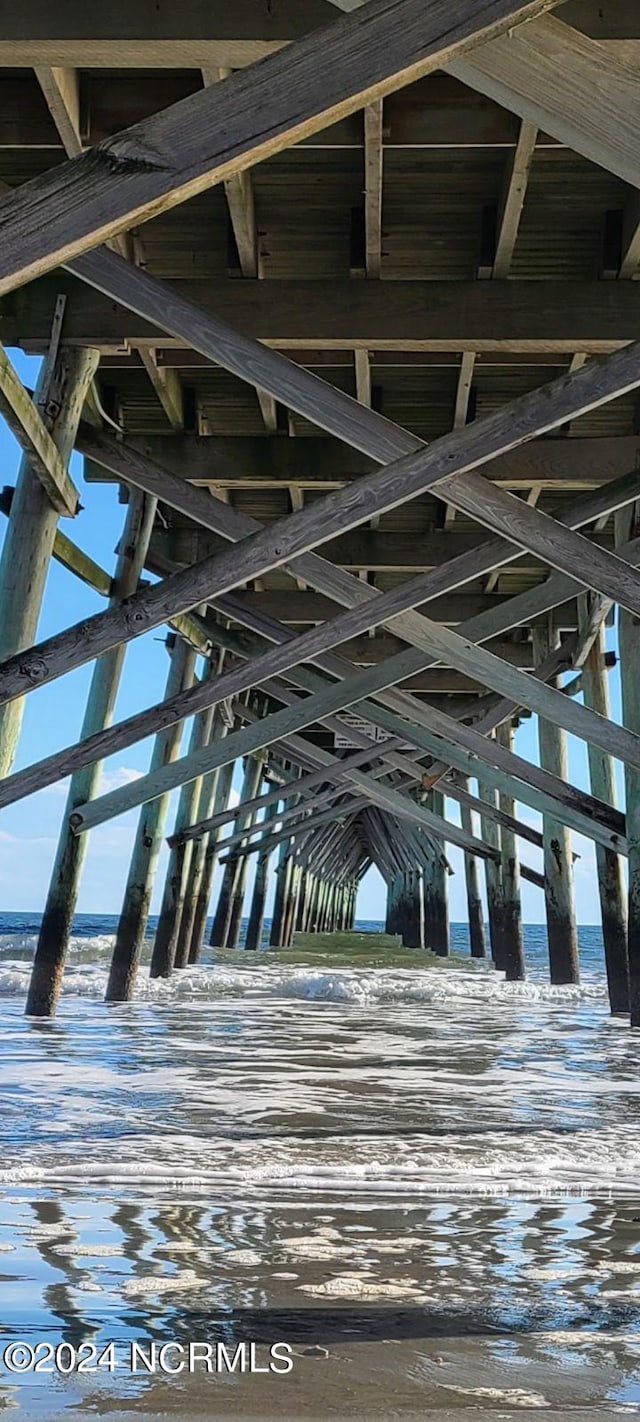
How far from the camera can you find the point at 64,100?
4613 mm

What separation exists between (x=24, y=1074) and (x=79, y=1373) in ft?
13.1

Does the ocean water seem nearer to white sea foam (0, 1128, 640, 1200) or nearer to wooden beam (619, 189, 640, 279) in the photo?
white sea foam (0, 1128, 640, 1200)

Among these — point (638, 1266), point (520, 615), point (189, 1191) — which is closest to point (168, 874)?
point (520, 615)

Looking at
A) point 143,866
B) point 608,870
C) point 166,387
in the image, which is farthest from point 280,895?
point 166,387

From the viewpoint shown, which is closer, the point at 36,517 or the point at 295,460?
the point at 36,517

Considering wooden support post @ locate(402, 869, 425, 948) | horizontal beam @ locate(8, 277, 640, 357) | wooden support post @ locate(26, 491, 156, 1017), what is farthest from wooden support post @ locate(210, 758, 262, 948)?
horizontal beam @ locate(8, 277, 640, 357)

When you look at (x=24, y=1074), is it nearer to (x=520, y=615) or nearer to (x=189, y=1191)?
(x=189, y=1191)

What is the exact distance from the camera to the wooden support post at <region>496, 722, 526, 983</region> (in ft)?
46.6

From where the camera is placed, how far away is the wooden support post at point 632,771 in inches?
306

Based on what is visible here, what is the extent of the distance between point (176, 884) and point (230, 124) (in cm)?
1095

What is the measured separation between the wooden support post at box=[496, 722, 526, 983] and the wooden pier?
398 cm

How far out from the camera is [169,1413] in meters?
1.91

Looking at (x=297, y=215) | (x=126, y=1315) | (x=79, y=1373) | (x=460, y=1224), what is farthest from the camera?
(x=297, y=215)

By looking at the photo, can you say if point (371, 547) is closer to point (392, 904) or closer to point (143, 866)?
point (143, 866)
